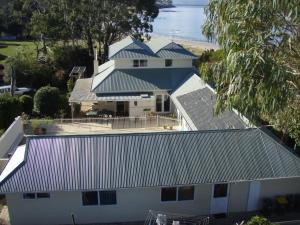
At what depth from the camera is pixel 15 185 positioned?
1772 cm

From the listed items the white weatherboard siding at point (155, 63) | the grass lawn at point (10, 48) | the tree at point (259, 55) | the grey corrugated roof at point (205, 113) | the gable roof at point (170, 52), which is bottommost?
the grey corrugated roof at point (205, 113)

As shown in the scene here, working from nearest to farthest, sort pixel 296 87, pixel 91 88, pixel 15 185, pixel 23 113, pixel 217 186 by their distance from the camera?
pixel 296 87
pixel 15 185
pixel 217 186
pixel 23 113
pixel 91 88

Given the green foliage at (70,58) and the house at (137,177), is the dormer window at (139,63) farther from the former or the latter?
the house at (137,177)

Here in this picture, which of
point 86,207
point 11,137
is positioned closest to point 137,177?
point 86,207

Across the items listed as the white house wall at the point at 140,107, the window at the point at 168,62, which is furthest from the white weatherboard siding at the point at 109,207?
the window at the point at 168,62

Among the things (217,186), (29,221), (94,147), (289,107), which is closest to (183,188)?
(217,186)

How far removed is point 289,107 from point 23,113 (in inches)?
909

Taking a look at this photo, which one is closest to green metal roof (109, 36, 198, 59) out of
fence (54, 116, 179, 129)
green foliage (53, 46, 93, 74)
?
fence (54, 116, 179, 129)

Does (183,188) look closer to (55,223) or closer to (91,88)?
(55,223)

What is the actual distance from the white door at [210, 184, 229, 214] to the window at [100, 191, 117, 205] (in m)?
4.64

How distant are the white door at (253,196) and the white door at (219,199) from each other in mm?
1164

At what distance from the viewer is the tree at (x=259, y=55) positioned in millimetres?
15328

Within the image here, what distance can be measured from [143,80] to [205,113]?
1080cm

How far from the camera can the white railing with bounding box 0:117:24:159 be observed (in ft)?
82.6
